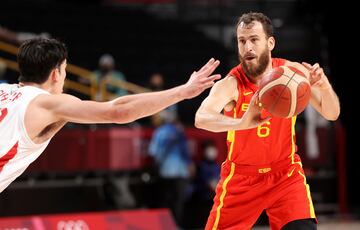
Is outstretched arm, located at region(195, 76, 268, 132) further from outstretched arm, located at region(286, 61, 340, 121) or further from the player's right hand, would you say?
the player's right hand

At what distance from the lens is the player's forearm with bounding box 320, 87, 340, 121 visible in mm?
5809

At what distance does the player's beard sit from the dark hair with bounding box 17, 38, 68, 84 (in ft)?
5.64

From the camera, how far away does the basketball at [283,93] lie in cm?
512

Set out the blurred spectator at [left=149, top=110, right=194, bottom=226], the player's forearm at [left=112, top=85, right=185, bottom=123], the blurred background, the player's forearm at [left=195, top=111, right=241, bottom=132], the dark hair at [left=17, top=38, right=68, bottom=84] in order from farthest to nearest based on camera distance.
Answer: the blurred spectator at [left=149, top=110, right=194, bottom=226] < the blurred background < the player's forearm at [left=195, top=111, right=241, bottom=132] < the dark hair at [left=17, top=38, right=68, bottom=84] < the player's forearm at [left=112, top=85, right=185, bottom=123]

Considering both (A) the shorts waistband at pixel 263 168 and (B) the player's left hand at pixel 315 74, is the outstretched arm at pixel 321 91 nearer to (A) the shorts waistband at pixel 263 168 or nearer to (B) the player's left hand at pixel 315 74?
(B) the player's left hand at pixel 315 74

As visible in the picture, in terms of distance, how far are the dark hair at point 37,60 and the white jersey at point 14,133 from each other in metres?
0.12

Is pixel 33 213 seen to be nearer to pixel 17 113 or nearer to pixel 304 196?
pixel 304 196

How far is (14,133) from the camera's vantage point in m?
4.38

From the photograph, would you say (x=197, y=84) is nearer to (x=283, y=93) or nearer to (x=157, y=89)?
(x=283, y=93)

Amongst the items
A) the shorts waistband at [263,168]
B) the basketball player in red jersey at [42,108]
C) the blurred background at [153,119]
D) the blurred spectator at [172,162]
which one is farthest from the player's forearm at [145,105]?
the blurred spectator at [172,162]

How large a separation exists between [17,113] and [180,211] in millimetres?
7255

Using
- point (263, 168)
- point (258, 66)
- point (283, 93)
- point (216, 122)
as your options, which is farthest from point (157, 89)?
point (283, 93)

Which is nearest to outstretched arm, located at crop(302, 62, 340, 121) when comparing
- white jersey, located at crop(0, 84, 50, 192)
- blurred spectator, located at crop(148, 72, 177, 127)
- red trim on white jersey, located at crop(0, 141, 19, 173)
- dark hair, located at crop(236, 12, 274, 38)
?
dark hair, located at crop(236, 12, 274, 38)

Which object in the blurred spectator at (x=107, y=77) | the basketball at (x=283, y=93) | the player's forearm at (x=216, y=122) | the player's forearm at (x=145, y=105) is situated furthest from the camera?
the blurred spectator at (x=107, y=77)
